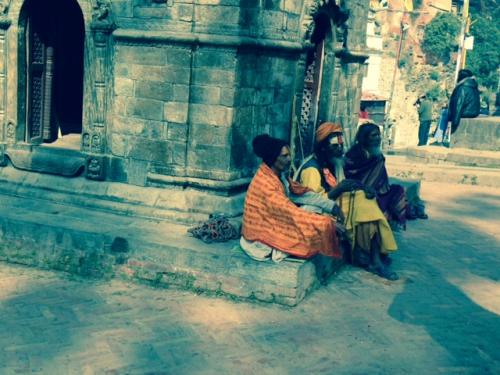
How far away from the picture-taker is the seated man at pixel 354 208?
700cm

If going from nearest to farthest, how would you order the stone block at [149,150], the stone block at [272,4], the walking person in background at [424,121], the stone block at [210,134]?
the stone block at [210,134] < the stone block at [149,150] < the stone block at [272,4] < the walking person in background at [424,121]

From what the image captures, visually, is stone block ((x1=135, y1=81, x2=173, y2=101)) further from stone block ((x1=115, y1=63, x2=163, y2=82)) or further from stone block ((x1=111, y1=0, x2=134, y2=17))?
stone block ((x1=111, y1=0, x2=134, y2=17))

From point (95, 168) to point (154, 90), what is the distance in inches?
47.7

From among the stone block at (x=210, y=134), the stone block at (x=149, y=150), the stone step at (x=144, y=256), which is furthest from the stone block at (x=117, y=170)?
the stone block at (x=210, y=134)

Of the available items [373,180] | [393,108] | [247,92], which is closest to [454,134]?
[373,180]

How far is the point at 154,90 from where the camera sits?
747cm

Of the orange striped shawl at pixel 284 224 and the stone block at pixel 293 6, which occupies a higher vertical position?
the stone block at pixel 293 6

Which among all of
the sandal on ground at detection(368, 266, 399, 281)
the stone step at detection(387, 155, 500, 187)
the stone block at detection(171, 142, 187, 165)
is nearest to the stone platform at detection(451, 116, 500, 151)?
the stone step at detection(387, 155, 500, 187)

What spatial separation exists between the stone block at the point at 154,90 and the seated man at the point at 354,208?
1.67m

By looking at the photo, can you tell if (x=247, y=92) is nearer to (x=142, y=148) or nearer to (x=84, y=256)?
(x=142, y=148)

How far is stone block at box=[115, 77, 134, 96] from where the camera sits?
299 inches

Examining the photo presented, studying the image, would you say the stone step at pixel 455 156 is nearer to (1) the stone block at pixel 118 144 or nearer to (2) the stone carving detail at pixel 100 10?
(1) the stone block at pixel 118 144

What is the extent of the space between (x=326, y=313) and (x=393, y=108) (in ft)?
99.0

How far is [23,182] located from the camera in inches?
324
